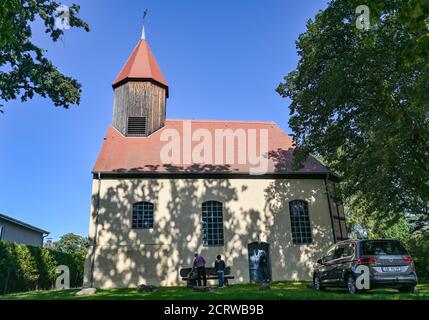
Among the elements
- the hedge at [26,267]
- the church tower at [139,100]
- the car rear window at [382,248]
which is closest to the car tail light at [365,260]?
the car rear window at [382,248]

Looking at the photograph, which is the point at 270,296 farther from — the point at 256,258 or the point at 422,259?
the point at 422,259

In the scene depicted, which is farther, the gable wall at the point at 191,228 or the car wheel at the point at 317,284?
the gable wall at the point at 191,228

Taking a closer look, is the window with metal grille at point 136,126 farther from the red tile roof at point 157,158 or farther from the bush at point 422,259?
the bush at point 422,259

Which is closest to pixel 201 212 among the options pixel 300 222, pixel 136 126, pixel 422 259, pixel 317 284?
pixel 300 222

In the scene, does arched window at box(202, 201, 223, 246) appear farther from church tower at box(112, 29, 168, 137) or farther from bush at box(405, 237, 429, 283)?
bush at box(405, 237, 429, 283)

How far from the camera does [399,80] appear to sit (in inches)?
525

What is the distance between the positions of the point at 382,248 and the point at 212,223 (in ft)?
34.1

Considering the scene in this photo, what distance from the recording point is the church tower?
2257cm

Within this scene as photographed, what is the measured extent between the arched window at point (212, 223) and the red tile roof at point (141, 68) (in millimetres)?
10157

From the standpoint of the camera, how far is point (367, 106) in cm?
1496

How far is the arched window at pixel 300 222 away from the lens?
19.3 m
